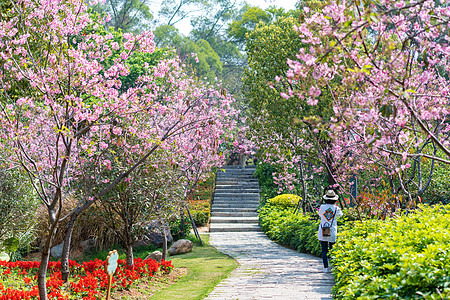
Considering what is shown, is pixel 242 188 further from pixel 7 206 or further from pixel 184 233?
pixel 7 206

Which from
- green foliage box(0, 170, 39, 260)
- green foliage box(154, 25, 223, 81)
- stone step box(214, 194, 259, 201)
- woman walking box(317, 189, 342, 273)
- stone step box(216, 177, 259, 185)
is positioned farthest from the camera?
green foliage box(154, 25, 223, 81)

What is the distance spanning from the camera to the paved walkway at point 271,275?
18.5 feet

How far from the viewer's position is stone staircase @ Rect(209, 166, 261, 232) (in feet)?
48.5

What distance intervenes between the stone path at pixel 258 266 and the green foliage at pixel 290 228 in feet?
0.76

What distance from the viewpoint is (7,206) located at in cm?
807

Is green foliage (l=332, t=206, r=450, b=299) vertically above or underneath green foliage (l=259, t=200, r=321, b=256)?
above

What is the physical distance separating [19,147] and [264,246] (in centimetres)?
784

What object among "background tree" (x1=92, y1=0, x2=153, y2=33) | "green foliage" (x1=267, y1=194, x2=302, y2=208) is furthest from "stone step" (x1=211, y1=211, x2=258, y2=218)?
"background tree" (x1=92, y1=0, x2=153, y2=33)

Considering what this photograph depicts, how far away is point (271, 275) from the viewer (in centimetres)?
704

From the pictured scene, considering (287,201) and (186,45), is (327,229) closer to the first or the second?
(287,201)

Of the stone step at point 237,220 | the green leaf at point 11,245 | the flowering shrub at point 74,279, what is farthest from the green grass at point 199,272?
the stone step at point 237,220

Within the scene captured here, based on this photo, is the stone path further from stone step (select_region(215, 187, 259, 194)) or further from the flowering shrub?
stone step (select_region(215, 187, 259, 194))

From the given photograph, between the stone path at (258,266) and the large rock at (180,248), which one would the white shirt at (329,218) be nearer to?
the stone path at (258,266)

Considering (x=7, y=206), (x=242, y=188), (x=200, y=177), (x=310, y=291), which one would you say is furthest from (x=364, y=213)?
(x=242, y=188)
